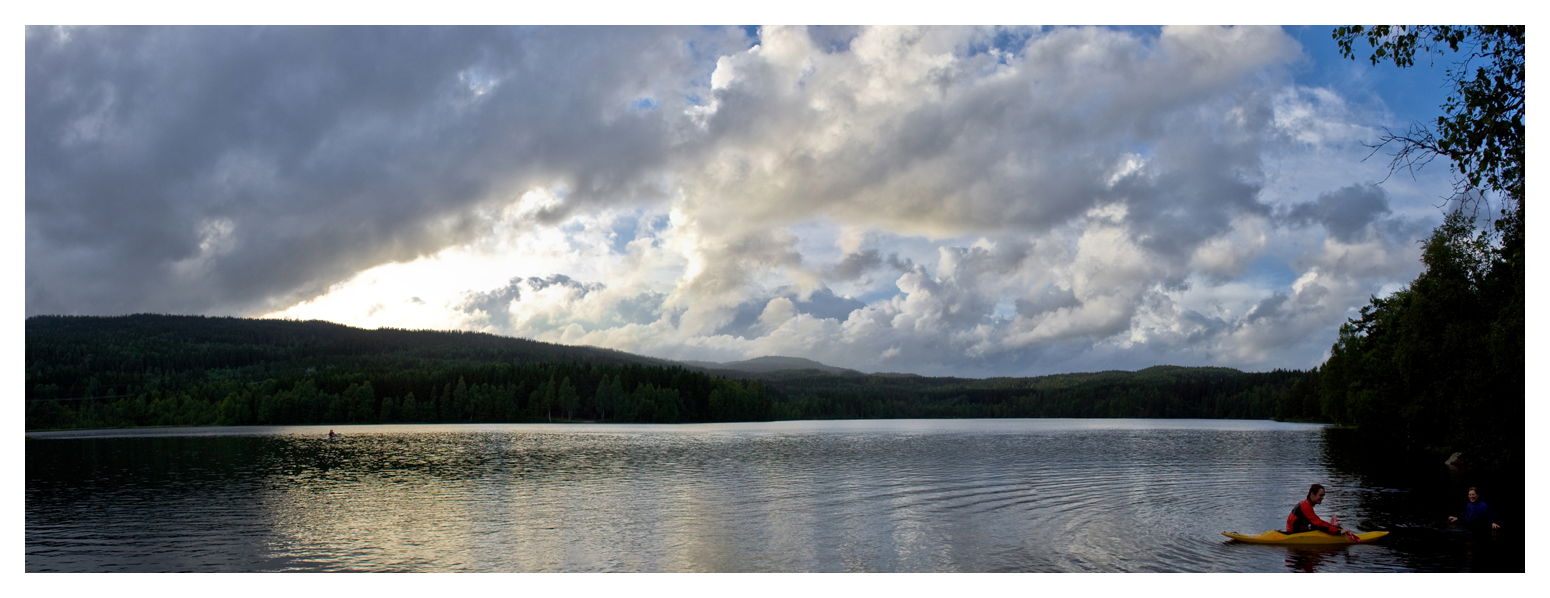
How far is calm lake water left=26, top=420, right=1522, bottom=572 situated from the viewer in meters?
26.2

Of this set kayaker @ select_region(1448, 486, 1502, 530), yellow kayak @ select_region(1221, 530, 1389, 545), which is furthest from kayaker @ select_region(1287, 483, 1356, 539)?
kayaker @ select_region(1448, 486, 1502, 530)

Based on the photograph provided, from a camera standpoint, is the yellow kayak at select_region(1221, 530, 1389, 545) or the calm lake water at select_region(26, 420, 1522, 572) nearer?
the calm lake water at select_region(26, 420, 1522, 572)

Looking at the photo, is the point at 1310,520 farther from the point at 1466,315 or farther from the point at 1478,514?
the point at 1466,315

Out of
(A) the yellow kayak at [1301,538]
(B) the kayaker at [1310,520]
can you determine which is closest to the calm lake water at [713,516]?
(A) the yellow kayak at [1301,538]

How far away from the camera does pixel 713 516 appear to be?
35281mm

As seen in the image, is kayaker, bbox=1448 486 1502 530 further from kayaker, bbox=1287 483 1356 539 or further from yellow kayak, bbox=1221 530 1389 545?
kayaker, bbox=1287 483 1356 539

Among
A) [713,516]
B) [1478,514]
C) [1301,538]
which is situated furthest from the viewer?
[713,516]

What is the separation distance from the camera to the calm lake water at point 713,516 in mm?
26156

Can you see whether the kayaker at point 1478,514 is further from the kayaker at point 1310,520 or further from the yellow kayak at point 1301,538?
the kayaker at point 1310,520

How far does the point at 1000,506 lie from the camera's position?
37.9 meters

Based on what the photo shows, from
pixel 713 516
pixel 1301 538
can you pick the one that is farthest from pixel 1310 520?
pixel 713 516
